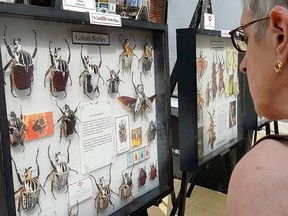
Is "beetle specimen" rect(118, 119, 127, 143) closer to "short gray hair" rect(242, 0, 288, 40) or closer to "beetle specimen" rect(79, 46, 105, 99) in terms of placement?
"beetle specimen" rect(79, 46, 105, 99)

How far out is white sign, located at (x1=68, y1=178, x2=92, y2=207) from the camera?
2.16ft

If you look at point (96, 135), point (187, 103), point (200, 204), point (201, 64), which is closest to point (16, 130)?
point (96, 135)

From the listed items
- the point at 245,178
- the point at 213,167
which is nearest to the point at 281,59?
the point at 245,178

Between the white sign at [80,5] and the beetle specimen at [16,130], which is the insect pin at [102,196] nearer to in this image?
the beetle specimen at [16,130]

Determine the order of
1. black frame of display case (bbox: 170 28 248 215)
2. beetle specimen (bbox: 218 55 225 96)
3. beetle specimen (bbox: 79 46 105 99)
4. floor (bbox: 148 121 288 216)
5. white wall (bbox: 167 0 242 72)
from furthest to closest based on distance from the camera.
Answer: white wall (bbox: 167 0 242 72)
floor (bbox: 148 121 288 216)
beetle specimen (bbox: 218 55 225 96)
black frame of display case (bbox: 170 28 248 215)
beetle specimen (bbox: 79 46 105 99)

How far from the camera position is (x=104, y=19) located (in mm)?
657

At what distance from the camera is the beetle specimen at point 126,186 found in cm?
77

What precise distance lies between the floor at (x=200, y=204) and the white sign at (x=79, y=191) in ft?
2.54

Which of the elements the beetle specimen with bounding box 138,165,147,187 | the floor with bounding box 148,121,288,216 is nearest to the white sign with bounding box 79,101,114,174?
the beetle specimen with bounding box 138,165,147,187

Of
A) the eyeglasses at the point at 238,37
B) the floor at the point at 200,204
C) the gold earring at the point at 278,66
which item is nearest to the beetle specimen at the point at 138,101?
the eyeglasses at the point at 238,37

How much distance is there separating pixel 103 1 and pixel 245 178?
0.48 m

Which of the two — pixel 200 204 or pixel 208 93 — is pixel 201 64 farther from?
pixel 200 204

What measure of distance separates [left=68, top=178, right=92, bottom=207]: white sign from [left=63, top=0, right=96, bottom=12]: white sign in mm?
339

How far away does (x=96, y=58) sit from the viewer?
27.3 inches
